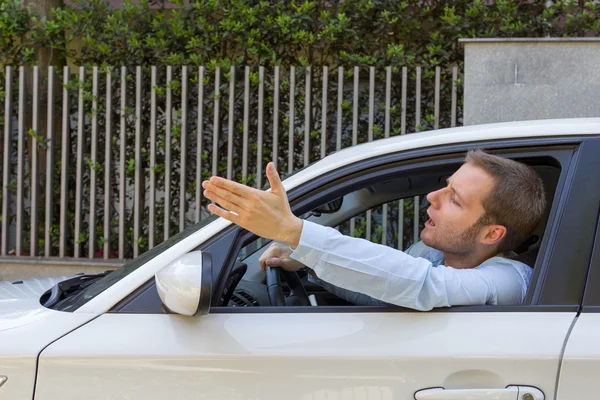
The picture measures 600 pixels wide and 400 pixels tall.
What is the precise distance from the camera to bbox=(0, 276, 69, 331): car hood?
84.5 inches

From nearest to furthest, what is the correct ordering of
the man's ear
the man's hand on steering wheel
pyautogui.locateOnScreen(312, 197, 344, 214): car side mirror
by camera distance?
the man's ear < the man's hand on steering wheel < pyautogui.locateOnScreen(312, 197, 344, 214): car side mirror

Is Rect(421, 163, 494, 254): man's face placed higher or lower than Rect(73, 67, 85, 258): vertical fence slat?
higher

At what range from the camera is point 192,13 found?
612 cm

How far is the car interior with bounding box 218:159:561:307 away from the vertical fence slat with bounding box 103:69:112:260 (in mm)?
3251

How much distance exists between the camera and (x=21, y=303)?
2377 mm

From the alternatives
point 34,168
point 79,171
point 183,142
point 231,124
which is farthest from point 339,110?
point 34,168

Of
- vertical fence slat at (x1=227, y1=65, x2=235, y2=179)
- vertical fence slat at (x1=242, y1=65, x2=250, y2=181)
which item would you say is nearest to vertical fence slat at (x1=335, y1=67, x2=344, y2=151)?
vertical fence slat at (x1=242, y1=65, x2=250, y2=181)

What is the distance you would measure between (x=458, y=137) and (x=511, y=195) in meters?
0.25

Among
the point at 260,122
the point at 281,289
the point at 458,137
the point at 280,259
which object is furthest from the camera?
the point at 260,122

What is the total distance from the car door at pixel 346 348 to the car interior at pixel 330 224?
0.19 meters

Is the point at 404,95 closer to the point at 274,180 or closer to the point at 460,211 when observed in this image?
the point at 460,211

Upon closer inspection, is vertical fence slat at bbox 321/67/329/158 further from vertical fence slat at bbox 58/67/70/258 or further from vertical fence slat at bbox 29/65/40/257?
vertical fence slat at bbox 29/65/40/257

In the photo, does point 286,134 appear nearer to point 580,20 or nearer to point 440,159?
point 580,20

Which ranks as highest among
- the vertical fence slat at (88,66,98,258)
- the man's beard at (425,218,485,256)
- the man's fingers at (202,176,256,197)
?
the man's fingers at (202,176,256,197)
